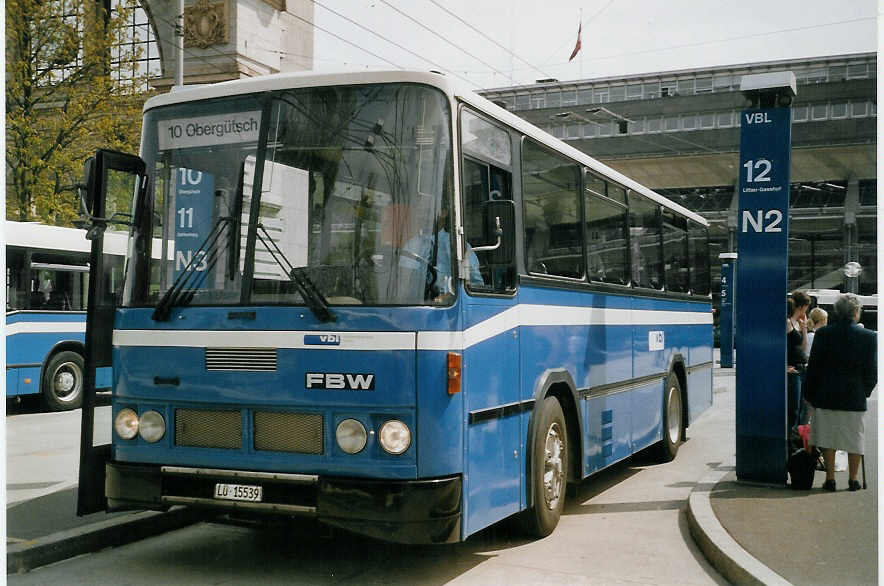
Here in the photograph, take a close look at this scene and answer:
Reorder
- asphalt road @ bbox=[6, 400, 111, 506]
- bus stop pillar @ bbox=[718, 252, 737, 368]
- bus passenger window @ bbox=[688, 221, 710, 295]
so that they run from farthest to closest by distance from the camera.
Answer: bus stop pillar @ bbox=[718, 252, 737, 368], bus passenger window @ bbox=[688, 221, 710, 295], asphalt road @ bbox=[6, 400, 111, 506]

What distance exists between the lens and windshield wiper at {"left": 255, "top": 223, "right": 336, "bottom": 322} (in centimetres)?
574

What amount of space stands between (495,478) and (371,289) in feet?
5.09

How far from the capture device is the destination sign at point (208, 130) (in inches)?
243

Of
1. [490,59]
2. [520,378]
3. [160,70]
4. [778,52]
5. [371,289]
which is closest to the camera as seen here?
[371,289]

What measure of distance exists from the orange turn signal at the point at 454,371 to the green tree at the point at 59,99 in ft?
48.7

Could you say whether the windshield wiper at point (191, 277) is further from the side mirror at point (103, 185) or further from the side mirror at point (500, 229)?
the side mirror at point (500, 229)

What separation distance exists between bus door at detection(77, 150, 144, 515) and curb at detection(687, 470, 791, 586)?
163 inches

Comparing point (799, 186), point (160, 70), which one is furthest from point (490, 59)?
point (160, 70)

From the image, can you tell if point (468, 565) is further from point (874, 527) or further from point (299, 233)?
point (874, 527)

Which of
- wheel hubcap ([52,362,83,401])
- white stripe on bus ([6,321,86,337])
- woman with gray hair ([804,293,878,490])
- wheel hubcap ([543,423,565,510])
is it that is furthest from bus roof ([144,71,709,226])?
wheel hubcap ([52,362,83,401])

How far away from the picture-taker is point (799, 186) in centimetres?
2081

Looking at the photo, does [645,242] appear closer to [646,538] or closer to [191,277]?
[646,538]

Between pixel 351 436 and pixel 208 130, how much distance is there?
2202 mm

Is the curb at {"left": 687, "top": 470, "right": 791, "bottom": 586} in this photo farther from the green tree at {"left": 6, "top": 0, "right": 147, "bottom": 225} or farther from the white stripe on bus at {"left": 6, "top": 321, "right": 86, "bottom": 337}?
the green tree at {"left": 6, "top": 0, "right": 147, "bottom": 225}
